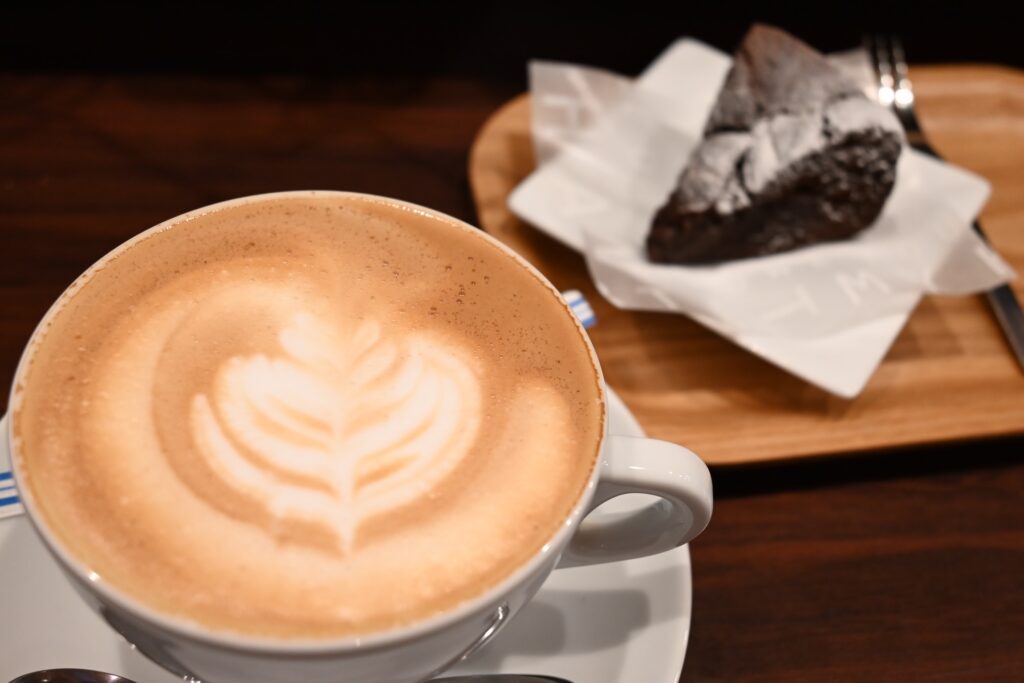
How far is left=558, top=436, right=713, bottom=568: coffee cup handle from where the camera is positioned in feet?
2.23

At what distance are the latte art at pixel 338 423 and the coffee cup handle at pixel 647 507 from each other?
0.12 meters

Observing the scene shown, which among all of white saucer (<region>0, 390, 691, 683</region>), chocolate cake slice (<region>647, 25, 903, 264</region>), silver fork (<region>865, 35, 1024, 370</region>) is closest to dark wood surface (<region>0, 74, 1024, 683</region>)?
white saucer (<region>0, 390, 691, 683</region>)

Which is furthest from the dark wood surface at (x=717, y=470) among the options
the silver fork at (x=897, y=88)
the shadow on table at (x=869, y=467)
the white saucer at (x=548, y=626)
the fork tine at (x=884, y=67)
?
the fork tine at (x=884, y=67)

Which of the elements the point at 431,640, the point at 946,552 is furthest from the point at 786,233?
the point at 431,640

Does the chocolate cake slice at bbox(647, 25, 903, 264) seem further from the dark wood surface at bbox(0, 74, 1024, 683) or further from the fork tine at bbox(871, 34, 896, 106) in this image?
the dark wood surface at bbox(0, 74, 1024, 683)

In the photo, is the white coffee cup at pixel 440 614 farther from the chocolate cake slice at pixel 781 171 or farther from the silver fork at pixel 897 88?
the silver fork at pixel 897 88

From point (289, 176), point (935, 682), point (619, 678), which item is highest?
point (289, 176)

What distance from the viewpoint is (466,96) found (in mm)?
1627

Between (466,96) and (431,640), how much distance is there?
1216 millimetres

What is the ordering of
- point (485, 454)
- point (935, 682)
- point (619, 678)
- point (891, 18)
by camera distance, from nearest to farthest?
point (485, 454) < point (619, 678) < point (935, 682) < point (891, 18)

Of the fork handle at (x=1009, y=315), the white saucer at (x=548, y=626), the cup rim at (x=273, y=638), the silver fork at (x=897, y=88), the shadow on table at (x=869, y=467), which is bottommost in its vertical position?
the shadow on table at (x=869, y=467)

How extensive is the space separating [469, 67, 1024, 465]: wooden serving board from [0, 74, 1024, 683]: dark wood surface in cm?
3

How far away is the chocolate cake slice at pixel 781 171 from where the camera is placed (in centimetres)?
137

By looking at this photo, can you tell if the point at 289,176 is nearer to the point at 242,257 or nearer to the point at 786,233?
the point at 242,257
